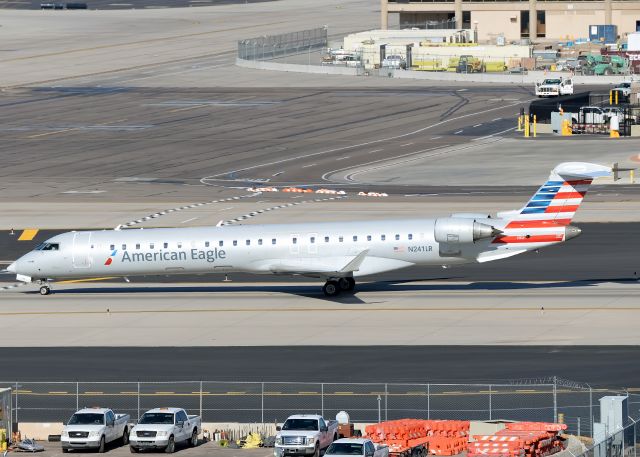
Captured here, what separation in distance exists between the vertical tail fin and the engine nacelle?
4.09 feet

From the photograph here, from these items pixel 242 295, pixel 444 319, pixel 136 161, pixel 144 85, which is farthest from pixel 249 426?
pixel 144 85

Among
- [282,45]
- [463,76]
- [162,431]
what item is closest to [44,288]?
[162,431]

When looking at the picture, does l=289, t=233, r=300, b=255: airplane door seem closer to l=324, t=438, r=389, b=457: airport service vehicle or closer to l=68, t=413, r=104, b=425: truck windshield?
l=68, t=413, r=104, b=425: truck windshield

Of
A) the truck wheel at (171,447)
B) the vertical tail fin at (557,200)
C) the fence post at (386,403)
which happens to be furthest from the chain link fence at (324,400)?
the vertical tail fin at (557,200)

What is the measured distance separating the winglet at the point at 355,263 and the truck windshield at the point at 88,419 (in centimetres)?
2323

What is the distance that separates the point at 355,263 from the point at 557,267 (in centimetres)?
1266

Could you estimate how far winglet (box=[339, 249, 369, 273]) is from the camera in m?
64.9

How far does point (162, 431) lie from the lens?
4250 centimetres

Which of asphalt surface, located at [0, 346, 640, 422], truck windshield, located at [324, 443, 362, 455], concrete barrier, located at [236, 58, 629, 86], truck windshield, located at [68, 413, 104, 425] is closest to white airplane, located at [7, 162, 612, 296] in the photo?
asphalt surface, located at [0, 346, 640, 422]

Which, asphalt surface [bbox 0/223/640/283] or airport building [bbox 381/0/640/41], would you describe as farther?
airport building [bbox 381/0/640/41]

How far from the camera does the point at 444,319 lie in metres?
61.7

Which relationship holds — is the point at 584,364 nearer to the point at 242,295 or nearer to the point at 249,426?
the point at 249,426

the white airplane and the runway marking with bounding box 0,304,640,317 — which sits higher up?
the white airplane

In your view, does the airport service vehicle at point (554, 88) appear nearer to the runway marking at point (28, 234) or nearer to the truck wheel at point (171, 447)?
the runway marking at point (28, 234)
